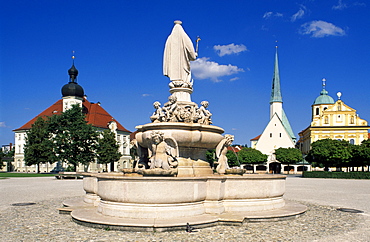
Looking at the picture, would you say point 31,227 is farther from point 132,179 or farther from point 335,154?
point 335,154

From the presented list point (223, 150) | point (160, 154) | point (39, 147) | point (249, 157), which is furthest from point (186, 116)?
point (249, 157)

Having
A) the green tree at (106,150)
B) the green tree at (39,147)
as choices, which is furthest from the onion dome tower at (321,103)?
the green tree at (39,147)

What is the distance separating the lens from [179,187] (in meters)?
8.99

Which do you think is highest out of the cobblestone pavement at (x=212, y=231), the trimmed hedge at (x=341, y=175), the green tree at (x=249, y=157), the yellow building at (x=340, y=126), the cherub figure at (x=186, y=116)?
the yellow building at (x=340, y=126)

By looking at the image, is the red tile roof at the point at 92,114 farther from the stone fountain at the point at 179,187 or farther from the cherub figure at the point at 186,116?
the cherub figure at the point at 186,116

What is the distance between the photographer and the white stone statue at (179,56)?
47.6 ft

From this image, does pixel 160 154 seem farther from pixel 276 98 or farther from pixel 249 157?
pixel 276 98

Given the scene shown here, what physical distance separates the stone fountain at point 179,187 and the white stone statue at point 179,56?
445 millimetres

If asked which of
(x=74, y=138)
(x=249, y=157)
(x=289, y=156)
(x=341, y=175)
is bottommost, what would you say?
(x=341, y=175)

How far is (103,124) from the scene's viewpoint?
262ft

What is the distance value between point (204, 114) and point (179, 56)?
116 inches

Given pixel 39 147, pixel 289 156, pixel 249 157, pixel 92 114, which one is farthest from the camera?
pixel 92 114

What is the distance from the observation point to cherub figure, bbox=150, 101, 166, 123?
488 inches

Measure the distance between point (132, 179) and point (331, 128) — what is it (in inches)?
3036
